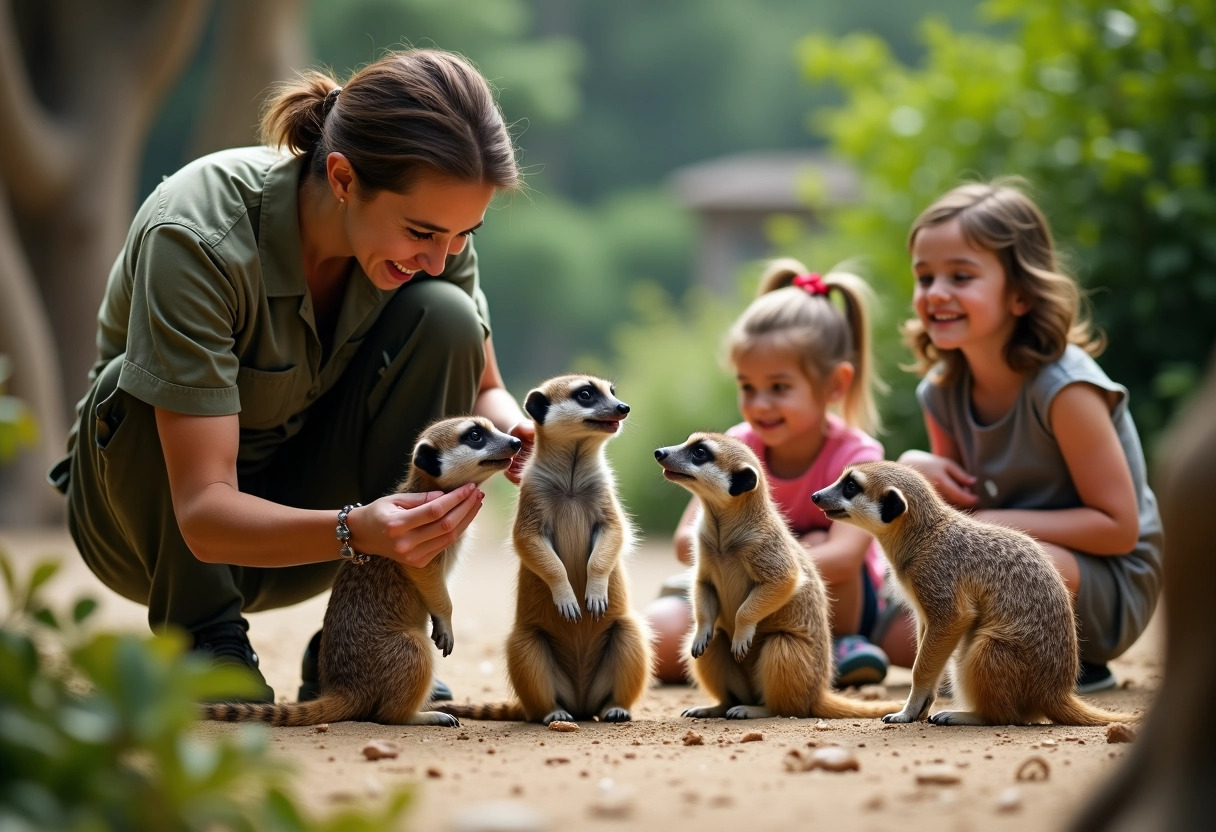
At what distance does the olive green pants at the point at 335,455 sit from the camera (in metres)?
3.41

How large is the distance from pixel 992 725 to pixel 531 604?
3.89ft

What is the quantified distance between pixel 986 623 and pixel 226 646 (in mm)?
1973

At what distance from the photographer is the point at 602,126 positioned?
78.1ft

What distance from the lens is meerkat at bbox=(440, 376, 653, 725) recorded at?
322 centimetres

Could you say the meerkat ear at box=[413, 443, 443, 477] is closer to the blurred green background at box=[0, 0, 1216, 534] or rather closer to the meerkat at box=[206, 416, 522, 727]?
the meerkat at box=[206, 416, 522, 727]

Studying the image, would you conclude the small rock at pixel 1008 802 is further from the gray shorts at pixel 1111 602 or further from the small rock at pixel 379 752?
the gray shorts at pixel 1111 602

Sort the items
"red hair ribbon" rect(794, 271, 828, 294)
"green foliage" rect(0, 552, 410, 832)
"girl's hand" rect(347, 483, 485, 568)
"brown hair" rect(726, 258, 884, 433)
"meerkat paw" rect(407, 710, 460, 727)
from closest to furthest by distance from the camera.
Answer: "green foliage" rect(0, 552, 410, 832) → "girl's hand" rect(347, 483, 485, 568) → "meerkat paw" rect(407, 710, 460, 727) → "brown hair" rect(726, 258, 884, 433) → "red hair ribbon" rect(794, 271, 828, 294)

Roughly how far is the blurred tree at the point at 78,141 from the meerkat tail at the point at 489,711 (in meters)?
6.62

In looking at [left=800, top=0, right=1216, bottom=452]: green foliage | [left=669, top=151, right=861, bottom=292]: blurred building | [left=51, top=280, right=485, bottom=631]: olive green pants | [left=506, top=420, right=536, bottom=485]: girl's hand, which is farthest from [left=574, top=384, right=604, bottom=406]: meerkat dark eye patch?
[left=669, top=151, right=861, bottom=292]: blurred building

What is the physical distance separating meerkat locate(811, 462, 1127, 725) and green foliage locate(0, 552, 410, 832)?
176 cm

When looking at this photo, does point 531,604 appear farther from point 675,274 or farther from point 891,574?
point 675,274

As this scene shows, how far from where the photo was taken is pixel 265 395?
Answer: 10.8ft

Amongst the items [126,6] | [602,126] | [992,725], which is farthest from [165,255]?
[602,126]

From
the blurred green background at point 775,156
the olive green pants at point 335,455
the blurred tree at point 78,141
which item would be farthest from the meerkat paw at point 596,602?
the blurred tree at point 78,141
